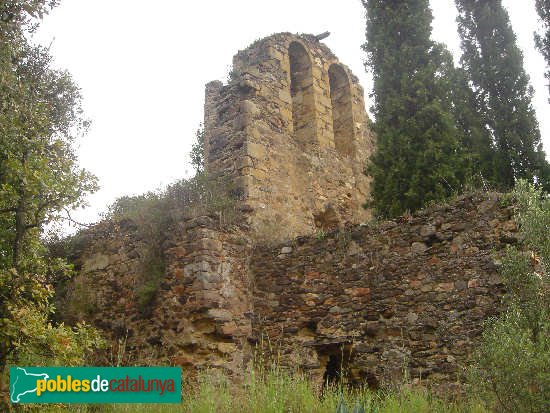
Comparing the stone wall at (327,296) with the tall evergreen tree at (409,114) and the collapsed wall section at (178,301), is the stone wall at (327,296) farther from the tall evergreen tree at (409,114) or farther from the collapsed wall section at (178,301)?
the tall evergreen tree at (409,114)

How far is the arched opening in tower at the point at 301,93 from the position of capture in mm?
12695

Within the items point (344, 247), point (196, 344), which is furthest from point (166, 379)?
point (344, 247)

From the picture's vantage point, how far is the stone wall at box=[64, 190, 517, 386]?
7.35 meters

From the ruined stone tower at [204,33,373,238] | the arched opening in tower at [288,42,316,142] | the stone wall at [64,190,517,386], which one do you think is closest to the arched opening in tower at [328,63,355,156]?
the ruined stone tower at [204,33,373,238]

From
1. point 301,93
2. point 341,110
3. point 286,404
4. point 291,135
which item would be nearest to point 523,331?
point 286,404

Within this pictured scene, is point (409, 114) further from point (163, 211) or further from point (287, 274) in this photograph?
point (163, 211)

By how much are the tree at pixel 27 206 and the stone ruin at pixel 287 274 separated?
213cm

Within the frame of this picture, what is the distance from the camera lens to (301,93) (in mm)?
13195

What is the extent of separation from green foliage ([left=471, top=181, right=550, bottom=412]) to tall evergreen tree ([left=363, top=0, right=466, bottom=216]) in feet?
11.1

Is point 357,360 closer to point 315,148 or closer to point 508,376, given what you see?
point 508,376

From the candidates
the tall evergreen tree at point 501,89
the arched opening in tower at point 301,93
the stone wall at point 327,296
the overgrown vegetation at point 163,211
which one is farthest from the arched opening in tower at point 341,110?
the stone wall at point 327,296

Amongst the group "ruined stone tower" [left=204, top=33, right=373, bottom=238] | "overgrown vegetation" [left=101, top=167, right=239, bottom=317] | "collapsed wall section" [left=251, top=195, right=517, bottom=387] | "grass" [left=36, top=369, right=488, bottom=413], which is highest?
"ruined stone tower" [left=204, top=33, right=373, bottom=238]
